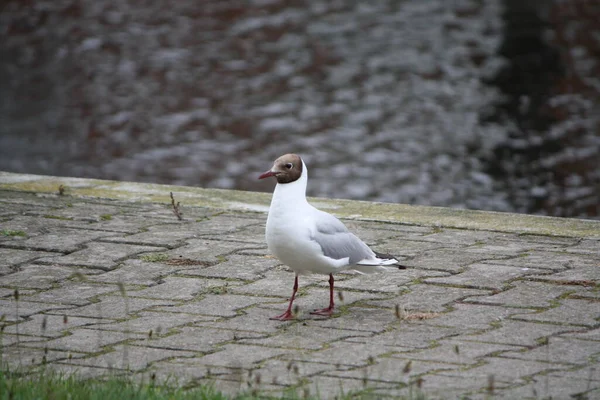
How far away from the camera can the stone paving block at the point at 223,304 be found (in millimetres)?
5574

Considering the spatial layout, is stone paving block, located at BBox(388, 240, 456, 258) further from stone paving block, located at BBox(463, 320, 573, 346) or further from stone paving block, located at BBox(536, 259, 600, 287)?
stone paving block, located at BBox(463, 320, 573, 346)

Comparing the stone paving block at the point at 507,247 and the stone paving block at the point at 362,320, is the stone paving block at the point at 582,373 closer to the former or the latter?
the stone paving block at the point at 362,320

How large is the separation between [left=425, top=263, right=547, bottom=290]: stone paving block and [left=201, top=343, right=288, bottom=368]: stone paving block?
1.46m

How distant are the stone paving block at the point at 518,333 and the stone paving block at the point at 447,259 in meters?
1.05

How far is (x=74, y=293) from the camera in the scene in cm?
585

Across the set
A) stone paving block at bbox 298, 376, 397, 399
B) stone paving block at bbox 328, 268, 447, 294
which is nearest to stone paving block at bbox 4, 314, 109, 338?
stone paving block at bbox 298, 376, 397, 399

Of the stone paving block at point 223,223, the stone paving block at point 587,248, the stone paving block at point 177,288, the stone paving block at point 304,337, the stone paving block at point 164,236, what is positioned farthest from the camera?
the stone paving block at point 223,223

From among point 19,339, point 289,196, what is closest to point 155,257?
point 289,196

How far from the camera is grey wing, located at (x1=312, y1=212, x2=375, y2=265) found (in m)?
5.38

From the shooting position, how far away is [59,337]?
5.11 meters

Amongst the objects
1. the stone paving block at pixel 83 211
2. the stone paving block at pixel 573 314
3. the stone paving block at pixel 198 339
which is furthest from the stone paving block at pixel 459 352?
the stone paving block at pixel 83 211

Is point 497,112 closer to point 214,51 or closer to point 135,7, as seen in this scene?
point 214,51

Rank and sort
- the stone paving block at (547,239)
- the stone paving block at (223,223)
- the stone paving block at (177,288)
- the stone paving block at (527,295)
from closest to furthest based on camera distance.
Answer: the stone paving block at (527,295)
the stone paving block at (177,288)
the stone paving block at (547,239)
the stone paving block at (223,223)

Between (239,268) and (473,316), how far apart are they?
1.50 m
